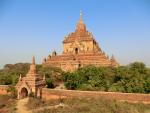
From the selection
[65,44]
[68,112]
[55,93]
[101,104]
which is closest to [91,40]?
[65,44]

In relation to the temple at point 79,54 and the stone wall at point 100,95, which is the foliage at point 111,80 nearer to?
the stone wall at point 100,95

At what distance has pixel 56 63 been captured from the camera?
3434cm

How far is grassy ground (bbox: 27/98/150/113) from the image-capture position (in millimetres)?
17862

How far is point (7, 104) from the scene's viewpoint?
71.8 feet

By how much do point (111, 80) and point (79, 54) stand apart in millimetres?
9334

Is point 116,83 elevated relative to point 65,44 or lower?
lower

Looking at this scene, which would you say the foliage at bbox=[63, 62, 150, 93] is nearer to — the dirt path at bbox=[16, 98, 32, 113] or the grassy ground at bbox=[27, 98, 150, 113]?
the grassy ground at bbox=[27, 98, 150, 113]

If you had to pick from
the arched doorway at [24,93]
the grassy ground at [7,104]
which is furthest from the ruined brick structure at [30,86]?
the grassy ground at [7,104]

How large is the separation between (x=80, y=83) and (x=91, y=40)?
10.9 m

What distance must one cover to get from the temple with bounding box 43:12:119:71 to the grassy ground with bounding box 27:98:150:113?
36.4ft

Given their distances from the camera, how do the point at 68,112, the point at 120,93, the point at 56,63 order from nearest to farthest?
the point at 68,112 < the point at 120,93 < the point at 56,63

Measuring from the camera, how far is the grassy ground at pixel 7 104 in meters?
19.6

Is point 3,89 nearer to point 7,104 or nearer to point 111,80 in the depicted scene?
point 7,104

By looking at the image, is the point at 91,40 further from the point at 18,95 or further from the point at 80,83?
the point at 18,95
